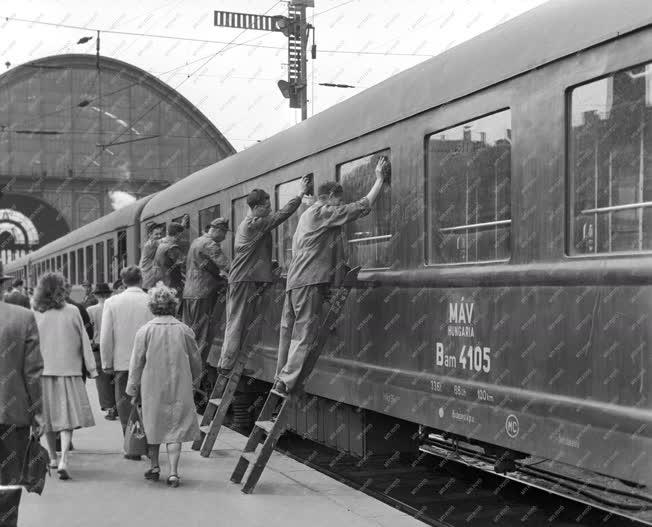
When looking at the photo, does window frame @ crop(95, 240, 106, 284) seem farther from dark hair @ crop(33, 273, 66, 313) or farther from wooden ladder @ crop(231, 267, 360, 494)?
wooden ladder @ crop(231, 267, 360, 494)

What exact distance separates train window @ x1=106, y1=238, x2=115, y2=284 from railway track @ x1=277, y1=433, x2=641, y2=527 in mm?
10838

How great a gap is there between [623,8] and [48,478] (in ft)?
18.5

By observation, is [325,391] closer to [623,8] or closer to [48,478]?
[48,478]

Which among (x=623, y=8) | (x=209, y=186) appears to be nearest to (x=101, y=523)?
(x=623, y=8)

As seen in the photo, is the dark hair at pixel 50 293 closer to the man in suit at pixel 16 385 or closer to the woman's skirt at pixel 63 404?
the woman's skirt at pixel 63 404

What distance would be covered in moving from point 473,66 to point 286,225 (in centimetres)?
394

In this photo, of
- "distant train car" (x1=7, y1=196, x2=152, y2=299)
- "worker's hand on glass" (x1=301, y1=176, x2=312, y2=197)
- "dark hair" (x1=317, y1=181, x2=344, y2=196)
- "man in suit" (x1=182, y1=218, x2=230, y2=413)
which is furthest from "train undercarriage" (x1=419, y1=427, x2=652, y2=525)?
"distant train car" (x1=7, y1=196, x2=152, y2=299)

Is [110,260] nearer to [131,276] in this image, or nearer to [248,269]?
[131,276]

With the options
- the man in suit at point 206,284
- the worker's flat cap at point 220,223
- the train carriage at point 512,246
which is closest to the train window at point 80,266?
the man in suit at point 206,284

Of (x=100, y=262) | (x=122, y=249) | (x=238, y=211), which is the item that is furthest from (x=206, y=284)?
(x=100, y=262)

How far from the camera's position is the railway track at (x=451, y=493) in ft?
24.4

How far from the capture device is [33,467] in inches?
218

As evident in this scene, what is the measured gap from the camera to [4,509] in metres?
4.75

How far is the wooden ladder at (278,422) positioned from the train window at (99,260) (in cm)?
1471
